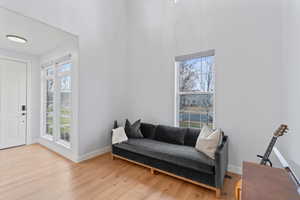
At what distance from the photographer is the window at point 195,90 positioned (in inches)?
107

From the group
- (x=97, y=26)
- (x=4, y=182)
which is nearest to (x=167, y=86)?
(x=97, y=26)

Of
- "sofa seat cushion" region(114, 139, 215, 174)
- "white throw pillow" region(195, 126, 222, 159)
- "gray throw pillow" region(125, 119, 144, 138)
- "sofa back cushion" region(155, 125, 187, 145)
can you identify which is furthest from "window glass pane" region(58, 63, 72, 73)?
"white throw pillow" region(195, 126, 222, 159)

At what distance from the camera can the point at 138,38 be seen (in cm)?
362

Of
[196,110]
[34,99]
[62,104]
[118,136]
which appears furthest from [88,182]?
[34,99]

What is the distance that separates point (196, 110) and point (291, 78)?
152 cm

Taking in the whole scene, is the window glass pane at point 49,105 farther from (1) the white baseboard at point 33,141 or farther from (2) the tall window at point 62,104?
(1) the white baseboard at point 33,141

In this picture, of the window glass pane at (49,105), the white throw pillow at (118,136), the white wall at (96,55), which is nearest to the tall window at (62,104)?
the window glass pane at (49,105)

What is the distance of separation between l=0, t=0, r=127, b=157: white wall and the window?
1618mm

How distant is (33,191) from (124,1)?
462cm

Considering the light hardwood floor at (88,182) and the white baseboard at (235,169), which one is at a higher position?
the white baseboard at (235,169)

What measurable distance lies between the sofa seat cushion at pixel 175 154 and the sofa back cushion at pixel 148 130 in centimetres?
42

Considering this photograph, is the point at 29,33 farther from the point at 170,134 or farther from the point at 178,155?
the point at 178,155

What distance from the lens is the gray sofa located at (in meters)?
1.85

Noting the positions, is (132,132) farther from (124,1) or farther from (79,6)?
(124,1)
